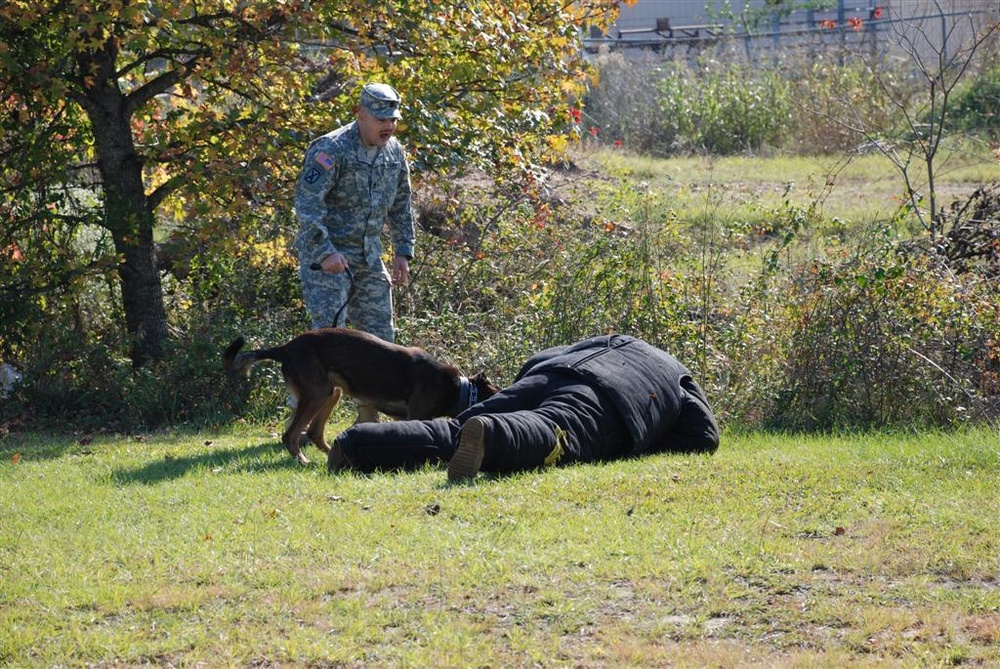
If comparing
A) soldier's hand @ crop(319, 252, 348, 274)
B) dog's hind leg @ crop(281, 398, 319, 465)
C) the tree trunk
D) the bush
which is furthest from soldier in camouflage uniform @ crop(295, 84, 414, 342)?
the bush

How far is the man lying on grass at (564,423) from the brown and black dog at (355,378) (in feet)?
2.51

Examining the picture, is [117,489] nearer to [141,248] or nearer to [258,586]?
[258,586]

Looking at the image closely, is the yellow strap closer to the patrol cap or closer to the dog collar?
the dog collar

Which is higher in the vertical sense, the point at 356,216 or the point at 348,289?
the point at 356,216

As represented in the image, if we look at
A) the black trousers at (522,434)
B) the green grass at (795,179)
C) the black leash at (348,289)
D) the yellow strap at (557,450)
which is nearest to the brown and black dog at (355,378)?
the black leash at (348,289)

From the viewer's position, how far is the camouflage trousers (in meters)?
8.98

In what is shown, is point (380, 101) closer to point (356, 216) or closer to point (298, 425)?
point (356, 216)

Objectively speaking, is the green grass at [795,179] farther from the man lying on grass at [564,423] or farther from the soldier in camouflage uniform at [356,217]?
the man lying on grass at [564,423]

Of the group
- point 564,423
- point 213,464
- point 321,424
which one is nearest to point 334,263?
point 321,424

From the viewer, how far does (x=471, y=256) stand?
12.3 m

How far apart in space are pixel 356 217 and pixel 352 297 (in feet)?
1.99

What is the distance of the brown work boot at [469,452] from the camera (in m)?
6.88

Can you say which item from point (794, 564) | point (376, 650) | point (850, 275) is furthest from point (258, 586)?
point (850, 275)

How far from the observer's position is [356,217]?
907 cm
